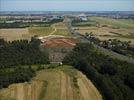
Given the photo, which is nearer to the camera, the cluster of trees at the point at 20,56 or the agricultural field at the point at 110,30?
the cluster of trees at the point at 20,56

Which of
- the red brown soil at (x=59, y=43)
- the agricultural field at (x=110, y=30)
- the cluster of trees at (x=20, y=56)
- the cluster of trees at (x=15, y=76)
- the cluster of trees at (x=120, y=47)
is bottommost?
the agricultural field at (x=110, y=30)

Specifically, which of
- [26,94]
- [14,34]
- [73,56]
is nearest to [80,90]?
[26,94]

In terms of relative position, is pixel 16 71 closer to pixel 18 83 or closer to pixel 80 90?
pixel 18 83

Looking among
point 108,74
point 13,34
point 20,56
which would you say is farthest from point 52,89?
point 13,34

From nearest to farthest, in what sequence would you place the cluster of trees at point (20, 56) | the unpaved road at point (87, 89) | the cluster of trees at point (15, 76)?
the unpaved road at point (87, 89), the cluster of trees at point (15, 76), the cluster of trees at point (20, 56)

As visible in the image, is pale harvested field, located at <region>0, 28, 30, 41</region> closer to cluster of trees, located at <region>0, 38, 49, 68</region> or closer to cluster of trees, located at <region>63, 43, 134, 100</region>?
cluster of trees, located at <region>0, 38, 49, 68</region>

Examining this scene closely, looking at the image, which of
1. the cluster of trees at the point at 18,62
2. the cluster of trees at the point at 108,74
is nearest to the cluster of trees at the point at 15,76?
the cluster of trees at the point at 18,62

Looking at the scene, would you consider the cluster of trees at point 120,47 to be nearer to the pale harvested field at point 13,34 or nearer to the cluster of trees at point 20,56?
the cluster of trees at point 20,56
